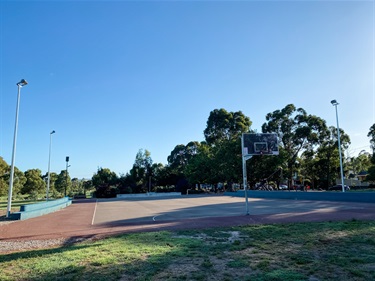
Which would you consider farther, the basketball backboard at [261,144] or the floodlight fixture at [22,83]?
the basketball backboard at [261,144]

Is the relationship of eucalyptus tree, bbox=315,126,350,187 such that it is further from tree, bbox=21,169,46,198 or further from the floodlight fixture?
tree, bbox=21,169,46,198

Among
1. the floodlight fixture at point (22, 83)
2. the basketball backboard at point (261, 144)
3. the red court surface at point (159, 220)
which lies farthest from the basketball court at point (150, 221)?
the basketball backboard at point (261, 144)

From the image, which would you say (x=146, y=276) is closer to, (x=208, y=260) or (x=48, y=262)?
(x=208, y=260)

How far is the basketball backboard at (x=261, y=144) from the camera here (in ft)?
119

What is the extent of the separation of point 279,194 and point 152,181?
3471 centimetres

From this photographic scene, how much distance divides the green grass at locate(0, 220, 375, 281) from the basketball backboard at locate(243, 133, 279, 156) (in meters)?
27.5

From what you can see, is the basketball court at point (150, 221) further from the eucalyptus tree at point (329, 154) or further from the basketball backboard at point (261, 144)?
the eucalyptus tree at point (329, 154)

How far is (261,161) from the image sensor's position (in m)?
44.9

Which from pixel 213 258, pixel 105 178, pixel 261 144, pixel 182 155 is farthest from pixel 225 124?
pixel 213 258

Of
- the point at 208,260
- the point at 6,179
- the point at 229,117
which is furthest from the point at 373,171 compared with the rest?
the point at 6,179

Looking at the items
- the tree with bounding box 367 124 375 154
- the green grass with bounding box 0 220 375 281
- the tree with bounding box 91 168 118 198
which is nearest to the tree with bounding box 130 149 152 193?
the tree with bounding box 91 168 118 198

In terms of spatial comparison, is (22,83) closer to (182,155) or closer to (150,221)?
(150,221)

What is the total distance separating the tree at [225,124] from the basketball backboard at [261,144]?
15.2m

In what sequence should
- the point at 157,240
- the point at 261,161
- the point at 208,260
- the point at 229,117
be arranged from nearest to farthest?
1. the point at 208,260
2. the point at 157,240
3. the point at 261,161
4. the point at 229,117
